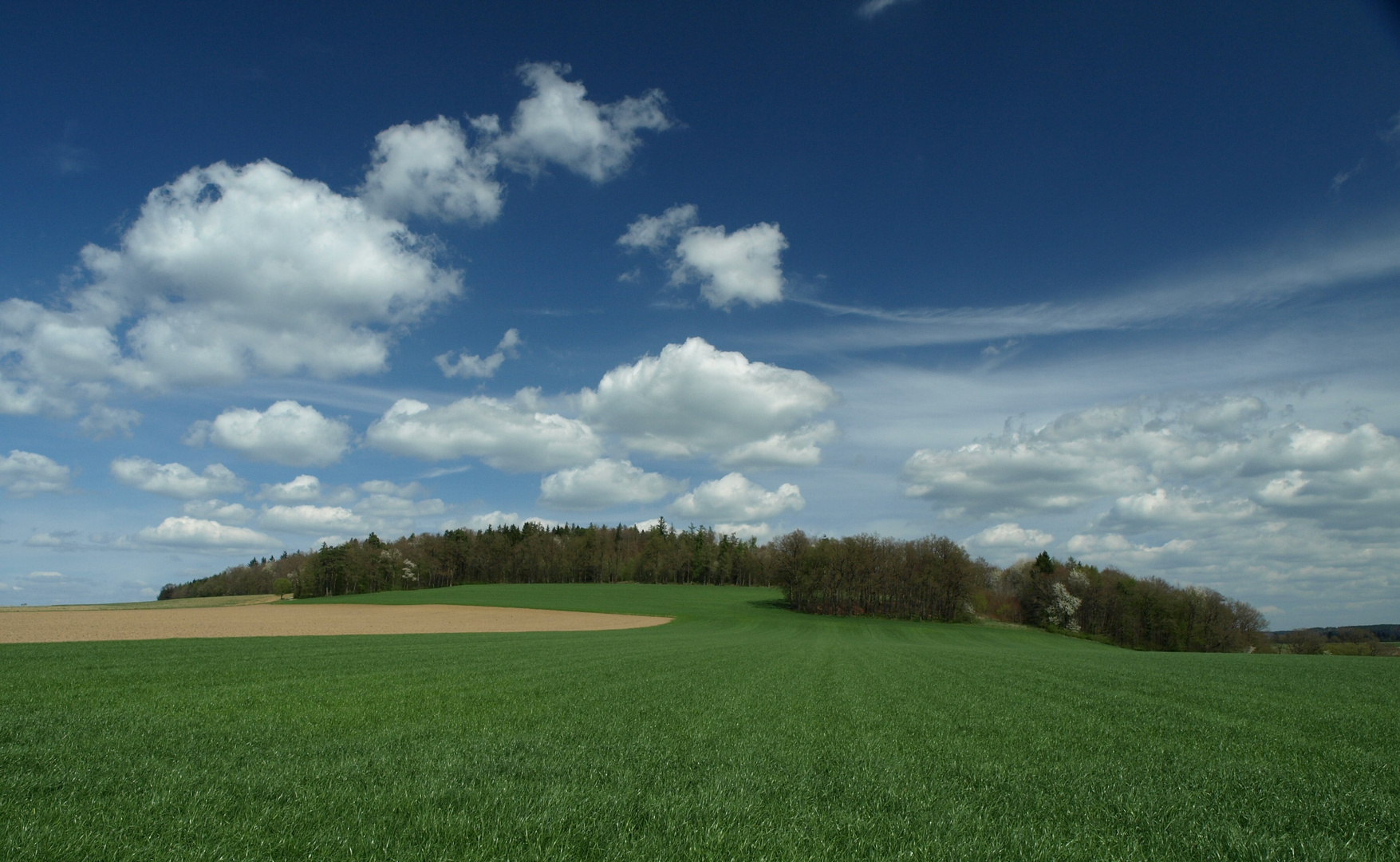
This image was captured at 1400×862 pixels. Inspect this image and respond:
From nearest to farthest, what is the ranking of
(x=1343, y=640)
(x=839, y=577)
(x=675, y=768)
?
(x=675, y=768)
(x=1343, y=640)
(x=839, y=577)

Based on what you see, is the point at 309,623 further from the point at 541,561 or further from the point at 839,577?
the point at 541,561

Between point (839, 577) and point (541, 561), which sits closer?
point (839, 577)

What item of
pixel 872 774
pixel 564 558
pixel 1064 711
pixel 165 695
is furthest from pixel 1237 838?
pixel 564 558

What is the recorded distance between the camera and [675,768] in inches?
306

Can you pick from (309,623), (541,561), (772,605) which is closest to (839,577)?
(772,605)

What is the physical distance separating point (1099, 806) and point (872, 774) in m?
2.27

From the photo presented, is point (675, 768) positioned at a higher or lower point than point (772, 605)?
higher

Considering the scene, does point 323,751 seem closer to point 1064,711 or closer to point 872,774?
point 872,774

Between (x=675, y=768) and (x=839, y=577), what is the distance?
8694 centimetres

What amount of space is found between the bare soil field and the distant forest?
2965 cm

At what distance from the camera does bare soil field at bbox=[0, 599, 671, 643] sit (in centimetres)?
4006

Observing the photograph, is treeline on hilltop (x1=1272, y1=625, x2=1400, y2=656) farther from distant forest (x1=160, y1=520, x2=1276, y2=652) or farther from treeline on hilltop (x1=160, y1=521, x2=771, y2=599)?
treeline on hilltop (x1=160, y1=521, x2=771, y2=599)

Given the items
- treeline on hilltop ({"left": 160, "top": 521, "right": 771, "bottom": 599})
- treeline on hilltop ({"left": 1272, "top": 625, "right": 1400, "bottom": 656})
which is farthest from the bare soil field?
treeline on hilltop ({"left": 1272, "top": 625, "right": 1400, "bottom": 656})

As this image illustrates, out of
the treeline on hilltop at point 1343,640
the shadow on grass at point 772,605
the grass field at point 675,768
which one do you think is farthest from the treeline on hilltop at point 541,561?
the grass field at point 675,768
